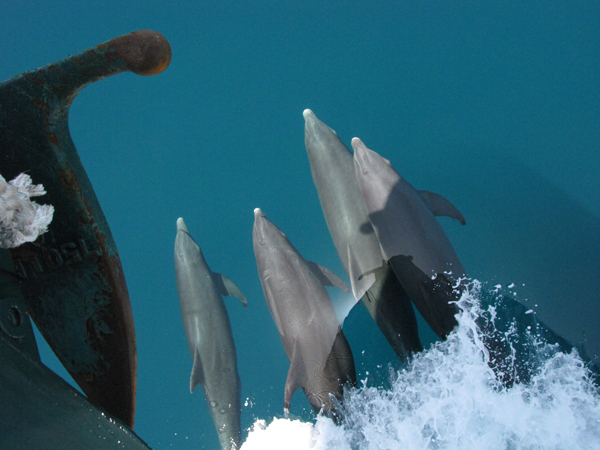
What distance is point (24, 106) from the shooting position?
268cm

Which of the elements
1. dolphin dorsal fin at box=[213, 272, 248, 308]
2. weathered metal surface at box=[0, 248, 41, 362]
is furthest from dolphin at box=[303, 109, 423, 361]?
weathered metal surface at box=[0, 248, 41, 362]

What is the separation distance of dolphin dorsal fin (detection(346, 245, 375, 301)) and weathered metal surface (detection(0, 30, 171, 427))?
7.82 feet

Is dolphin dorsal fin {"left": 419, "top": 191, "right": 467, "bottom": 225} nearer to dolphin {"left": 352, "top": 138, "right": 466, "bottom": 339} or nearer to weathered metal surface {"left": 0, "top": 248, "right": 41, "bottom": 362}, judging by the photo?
dolphin {"left": 352, "top": 138, "right": 466, "bottom": 339}

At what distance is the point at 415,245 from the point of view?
4418 millimetres

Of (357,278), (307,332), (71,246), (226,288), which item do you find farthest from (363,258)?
(71,246)

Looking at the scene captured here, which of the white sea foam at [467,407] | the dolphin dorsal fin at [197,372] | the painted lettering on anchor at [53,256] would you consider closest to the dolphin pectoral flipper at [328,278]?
the white sea foam at [467,407]

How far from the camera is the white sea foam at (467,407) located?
12.4ft

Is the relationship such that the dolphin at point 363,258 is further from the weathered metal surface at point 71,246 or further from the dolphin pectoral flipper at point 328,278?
the weathered metal surface at point 71,246

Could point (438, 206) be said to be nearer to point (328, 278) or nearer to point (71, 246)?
point (328, 278)

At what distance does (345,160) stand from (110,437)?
12.6ft

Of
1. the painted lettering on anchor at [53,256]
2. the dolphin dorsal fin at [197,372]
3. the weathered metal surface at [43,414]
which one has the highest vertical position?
the painted lettering on anchor at [53,256]

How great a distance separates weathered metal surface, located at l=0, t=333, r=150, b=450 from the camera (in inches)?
72.5

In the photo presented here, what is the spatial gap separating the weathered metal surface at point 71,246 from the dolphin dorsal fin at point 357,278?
2.38m

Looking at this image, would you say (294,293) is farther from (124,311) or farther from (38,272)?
(38,272)
